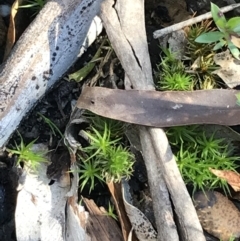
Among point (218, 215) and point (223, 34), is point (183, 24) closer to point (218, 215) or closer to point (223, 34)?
point (223, 34)

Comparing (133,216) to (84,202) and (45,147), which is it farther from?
(45,147)

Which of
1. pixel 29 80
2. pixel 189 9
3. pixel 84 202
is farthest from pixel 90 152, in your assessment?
pixel 189 9

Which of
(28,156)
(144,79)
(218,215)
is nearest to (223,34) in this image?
(144,79)

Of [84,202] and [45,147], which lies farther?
[45,147]

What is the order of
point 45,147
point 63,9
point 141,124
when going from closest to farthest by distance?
point 141,124 < point 63,9 < point 45,147

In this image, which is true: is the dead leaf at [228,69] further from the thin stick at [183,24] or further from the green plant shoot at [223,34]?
the thin stick at [183,24]

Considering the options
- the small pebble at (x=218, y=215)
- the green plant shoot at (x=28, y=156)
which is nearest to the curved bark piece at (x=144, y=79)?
the small pebble at (x=218, y=215)
